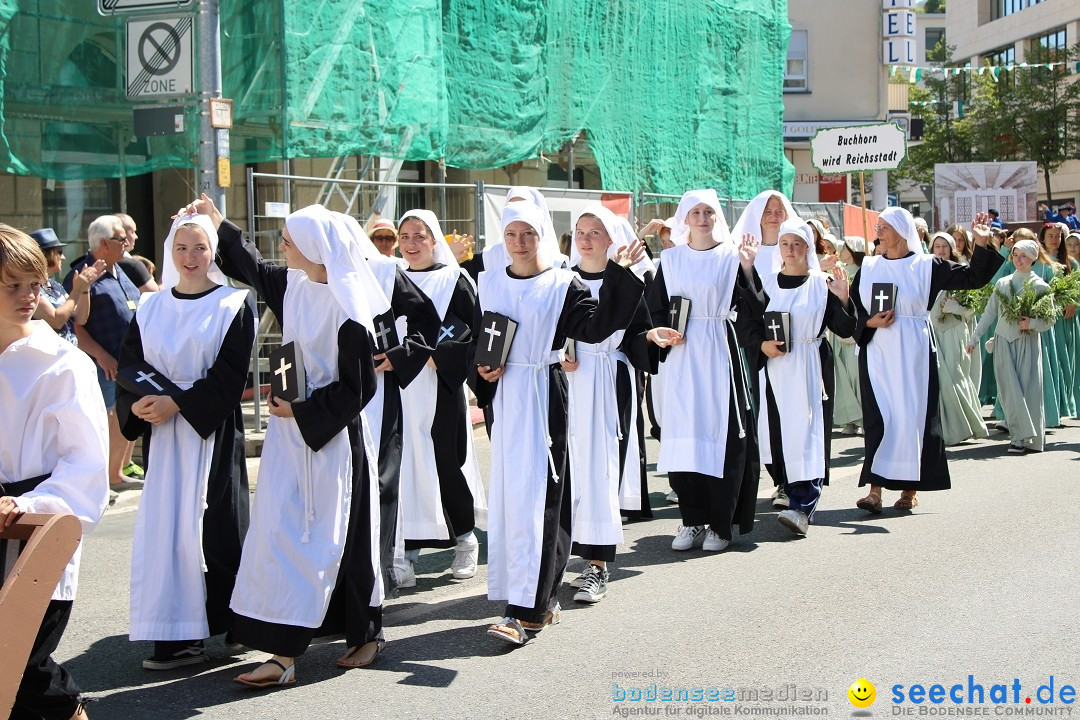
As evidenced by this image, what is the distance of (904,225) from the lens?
8945mm

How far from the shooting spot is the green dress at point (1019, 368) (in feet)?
37.3

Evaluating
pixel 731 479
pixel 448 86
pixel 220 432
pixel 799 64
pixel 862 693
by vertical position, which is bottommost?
pixel 862 693

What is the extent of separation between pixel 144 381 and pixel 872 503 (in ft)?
16.5

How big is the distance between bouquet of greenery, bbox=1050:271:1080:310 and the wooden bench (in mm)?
10222

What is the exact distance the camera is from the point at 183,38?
10.3m

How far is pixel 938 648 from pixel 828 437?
10.1ft

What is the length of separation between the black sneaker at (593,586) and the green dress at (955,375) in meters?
5.75

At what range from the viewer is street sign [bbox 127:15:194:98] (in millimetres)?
10242

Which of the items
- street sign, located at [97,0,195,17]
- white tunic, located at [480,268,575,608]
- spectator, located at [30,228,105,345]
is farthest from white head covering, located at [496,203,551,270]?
street sign, located at [97,0,195,17]

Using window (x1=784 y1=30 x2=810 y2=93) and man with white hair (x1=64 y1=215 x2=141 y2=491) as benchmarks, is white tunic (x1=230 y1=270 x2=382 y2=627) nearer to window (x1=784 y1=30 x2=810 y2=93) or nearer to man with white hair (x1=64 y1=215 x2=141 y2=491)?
man with white hair (x1=64 y1=215 x2=141 y2=491)

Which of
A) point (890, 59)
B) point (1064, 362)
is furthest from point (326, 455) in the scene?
point (890, 59)

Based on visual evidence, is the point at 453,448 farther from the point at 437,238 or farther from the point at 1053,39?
the point at 1053,39

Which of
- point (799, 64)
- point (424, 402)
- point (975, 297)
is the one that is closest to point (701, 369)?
point (424, 402)

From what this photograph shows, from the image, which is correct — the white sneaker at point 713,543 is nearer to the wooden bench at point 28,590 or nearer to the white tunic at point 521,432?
the white tunic at point 521,432
